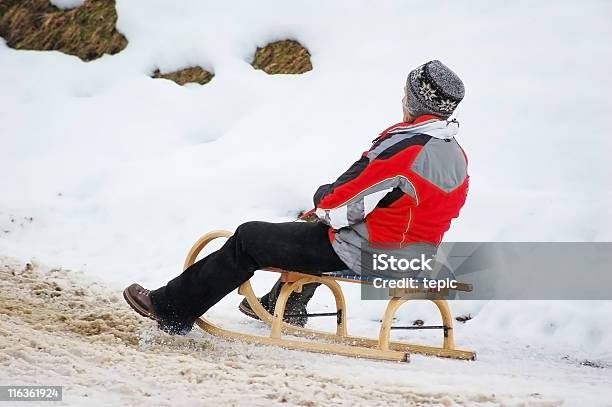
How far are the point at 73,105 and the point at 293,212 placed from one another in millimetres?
2977

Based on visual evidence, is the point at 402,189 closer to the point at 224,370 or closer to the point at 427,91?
the point at 427,91

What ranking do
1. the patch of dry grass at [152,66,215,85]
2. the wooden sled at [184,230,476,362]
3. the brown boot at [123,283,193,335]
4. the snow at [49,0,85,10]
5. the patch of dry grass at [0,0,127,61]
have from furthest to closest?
the snow at [49,0,85,10], the patch of dry grass at [0,0,127,61], the patch of dry grass at [152,66,215,85], the brown boot at [123,283,193,335], the wooden sled at [184,230,476,362]

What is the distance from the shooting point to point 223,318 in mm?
5070

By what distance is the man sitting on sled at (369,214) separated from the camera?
3.89 m

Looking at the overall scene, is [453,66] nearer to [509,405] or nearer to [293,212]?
[293,212]

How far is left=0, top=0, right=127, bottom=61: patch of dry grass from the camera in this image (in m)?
8.85

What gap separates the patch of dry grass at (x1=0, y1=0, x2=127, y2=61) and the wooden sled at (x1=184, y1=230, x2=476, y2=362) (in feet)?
16.6

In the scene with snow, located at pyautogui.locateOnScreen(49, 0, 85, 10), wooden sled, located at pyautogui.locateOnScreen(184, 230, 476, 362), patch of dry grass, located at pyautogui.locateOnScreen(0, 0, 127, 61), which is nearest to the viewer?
wooden sled, located at pyautogui.locateOnScreen(184, 230, 476, 362)

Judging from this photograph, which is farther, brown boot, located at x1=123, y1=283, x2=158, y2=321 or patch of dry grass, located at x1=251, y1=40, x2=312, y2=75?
patch of dry grass, located at x1=251, y1=40, x2=312, y2=75

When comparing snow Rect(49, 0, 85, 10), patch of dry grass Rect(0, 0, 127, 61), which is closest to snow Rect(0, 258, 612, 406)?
patch of dry grass Rect(0, 0, 127, 61)

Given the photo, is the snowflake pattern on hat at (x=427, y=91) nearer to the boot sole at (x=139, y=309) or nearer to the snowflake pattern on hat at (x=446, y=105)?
the snowflake pattern on hat at (x=446, y=105)

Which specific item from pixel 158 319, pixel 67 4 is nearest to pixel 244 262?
pixel 158 319

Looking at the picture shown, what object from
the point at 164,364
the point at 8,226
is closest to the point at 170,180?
the point at 8,226

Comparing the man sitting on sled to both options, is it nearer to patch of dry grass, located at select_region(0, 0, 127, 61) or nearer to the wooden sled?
the wooden sled
